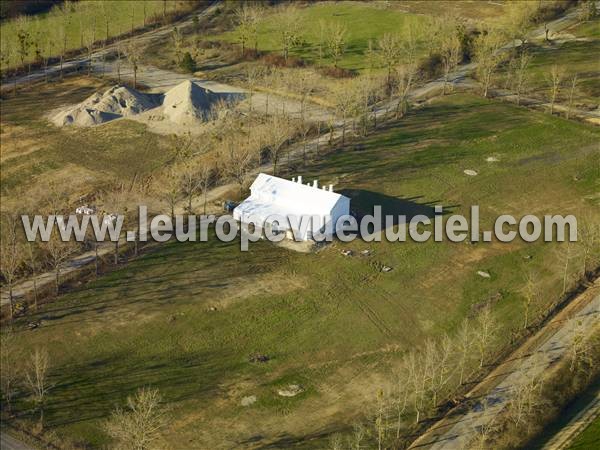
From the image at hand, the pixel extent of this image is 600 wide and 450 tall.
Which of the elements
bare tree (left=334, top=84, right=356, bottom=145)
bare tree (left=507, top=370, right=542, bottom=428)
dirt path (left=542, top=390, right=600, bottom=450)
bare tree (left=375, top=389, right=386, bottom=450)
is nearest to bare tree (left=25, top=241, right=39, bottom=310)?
bare tree (left=375, top=389, right=386, bottom=450)

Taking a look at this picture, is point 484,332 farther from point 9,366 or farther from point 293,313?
point 9,366

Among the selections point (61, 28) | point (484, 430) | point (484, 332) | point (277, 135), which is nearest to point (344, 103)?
point (277, 135)

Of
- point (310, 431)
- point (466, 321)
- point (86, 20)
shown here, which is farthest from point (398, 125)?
point (86, 20)

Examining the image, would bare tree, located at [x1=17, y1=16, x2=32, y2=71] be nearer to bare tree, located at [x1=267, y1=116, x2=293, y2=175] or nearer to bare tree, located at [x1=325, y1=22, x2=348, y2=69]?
bare tree, located at [x1=267, y1=116, x2=293, y2=175]

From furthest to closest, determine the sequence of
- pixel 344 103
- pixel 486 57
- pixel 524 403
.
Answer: pixel 486 57, pixel 344 103, pixel 524 403

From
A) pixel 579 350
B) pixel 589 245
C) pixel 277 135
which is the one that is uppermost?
pixel 277 135

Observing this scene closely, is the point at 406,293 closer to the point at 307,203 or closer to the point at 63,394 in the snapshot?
the point at 307,203

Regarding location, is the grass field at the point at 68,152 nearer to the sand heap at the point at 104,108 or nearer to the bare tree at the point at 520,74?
the sand heap at the point at 104,108
